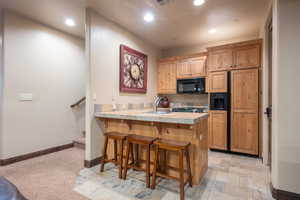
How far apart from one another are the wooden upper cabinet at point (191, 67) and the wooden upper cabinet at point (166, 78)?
0.20 metres

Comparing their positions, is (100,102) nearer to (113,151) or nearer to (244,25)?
(113,151)

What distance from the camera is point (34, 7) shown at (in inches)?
105

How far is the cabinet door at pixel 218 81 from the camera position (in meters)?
3.49

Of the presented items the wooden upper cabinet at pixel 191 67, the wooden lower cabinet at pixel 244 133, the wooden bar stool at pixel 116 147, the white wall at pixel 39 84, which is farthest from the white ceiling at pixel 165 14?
the wooden bar stool at pixel 116 147

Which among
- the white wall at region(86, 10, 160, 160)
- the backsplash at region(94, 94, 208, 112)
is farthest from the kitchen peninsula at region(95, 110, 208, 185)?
the backsplash at region(94, 94, 208, 112)

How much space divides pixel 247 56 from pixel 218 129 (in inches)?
68.2

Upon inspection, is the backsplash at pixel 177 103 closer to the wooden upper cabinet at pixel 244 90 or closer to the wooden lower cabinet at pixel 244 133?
the wooden upper cabinet at pixel 244 90

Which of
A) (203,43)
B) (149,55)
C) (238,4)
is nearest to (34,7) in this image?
(149,55)

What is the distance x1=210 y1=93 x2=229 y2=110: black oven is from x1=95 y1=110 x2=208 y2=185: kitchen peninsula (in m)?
1.28

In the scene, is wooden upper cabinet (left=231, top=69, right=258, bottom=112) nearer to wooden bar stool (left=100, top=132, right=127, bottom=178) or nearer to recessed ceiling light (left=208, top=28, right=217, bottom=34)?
recessed ceiling light (left=208, top=28, right=217, bottom=34)

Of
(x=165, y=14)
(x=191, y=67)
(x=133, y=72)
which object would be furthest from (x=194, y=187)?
(x=191, y=67)

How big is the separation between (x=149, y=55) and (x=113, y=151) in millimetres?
2871

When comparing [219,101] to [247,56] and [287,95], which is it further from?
[287,95]

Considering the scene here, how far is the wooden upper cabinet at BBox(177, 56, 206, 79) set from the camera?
4.10m
